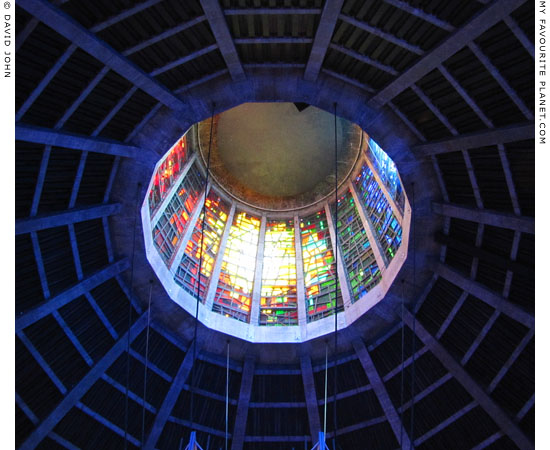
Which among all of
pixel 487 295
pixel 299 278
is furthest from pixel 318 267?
pixel 487 295

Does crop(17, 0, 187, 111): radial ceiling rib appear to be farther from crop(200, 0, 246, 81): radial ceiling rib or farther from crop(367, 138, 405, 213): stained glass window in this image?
crop(367, 138, 405, 213): stained glass window

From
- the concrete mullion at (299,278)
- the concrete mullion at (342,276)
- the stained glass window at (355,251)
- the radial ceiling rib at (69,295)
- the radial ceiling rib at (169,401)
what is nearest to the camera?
the radial ceiling rib at (69,295)

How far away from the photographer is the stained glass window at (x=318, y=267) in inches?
1112

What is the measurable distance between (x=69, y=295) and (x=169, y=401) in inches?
276

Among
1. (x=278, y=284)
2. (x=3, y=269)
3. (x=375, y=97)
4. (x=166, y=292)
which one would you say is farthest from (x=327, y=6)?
(x=278, y=284)

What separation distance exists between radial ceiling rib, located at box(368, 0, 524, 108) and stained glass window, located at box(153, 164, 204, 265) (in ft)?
38.9

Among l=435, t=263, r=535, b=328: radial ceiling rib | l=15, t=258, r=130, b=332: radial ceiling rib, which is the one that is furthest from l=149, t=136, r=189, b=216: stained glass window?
l=435, t=263, r=535, b=328: radial ceiling rib


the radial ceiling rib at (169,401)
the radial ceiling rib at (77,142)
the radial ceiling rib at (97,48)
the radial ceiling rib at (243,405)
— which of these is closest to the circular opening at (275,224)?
the radial ceiling rib at (243,405)

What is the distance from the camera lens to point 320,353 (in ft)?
84.7

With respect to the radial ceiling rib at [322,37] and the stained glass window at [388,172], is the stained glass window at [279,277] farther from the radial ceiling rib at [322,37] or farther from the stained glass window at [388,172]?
the radial ceiling rib at [322,37]

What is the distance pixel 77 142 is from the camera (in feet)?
58.6

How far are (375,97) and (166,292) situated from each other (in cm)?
1152

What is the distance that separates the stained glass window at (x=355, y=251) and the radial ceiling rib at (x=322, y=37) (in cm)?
1095

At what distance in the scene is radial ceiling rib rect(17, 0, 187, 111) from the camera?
14281 mm
